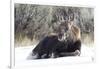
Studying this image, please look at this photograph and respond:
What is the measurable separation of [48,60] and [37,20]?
0.45 meters

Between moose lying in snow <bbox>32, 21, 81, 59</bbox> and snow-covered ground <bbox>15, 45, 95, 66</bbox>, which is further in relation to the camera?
moose lying in snow <bbox>32, 21, 81, 59</bbox>

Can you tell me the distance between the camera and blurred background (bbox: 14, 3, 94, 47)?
2057 mm

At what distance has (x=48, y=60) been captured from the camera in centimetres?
219

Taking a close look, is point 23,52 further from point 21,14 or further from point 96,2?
point 96,2

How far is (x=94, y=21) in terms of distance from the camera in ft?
8.03

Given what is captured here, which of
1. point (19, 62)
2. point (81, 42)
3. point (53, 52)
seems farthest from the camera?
point (81, 42)

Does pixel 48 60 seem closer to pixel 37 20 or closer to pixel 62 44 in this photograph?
pixel 62 44

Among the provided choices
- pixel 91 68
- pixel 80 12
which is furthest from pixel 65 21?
pixel 91 68

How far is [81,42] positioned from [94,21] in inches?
12.3

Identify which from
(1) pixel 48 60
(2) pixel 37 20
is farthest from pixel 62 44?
(2) pixel 37 20

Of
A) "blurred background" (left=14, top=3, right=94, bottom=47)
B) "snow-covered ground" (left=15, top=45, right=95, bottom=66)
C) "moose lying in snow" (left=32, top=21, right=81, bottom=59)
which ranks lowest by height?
"snow-covered ground" (left=15, top=45, right=95, bottom=66)

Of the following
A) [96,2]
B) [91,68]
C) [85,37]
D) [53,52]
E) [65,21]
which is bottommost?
[91,68]

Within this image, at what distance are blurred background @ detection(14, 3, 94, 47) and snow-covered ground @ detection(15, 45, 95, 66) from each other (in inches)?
2.9

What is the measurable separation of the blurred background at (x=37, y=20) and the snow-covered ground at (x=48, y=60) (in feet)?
0.24
